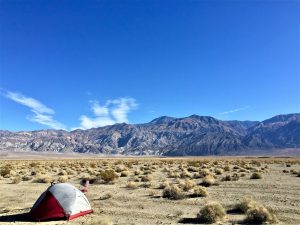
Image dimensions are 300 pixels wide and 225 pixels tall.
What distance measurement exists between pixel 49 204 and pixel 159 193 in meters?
8.36

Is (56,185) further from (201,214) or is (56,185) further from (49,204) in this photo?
(201,214)

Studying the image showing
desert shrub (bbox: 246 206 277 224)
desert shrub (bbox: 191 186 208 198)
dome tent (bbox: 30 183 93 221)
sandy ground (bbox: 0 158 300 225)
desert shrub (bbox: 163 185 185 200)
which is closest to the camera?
desert shrub (bbox: 246 206 277 224)

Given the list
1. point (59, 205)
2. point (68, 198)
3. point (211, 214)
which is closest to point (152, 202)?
point (68, 198)

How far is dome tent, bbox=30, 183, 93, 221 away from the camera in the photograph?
51.0 ft

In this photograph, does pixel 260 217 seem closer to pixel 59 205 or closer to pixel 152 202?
pixel 152 202

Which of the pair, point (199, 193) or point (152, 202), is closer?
point (152, 202)

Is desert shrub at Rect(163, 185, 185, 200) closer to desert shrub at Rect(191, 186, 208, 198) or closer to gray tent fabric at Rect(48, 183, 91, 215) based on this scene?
desert shrub at Rect(191, 186, 208, 198)

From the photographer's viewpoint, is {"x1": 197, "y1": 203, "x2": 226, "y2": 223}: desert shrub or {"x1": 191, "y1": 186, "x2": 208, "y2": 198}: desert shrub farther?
{"x1": 191, "y1": 186, "x2": 208, "y2": 198}: desert shrub

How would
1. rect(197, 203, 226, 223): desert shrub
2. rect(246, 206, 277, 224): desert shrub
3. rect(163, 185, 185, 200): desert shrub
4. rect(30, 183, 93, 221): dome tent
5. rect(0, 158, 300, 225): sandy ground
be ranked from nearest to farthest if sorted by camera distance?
rect(246, 206, 277, 224): desert shrub < rect(197, 203, 226, 223): desert shrub < rect(30, 183, 93, 221): dome tent < rect(0, 158, 300, 225): sandy ground < rect(163, 185, 185, 200): desert shrub

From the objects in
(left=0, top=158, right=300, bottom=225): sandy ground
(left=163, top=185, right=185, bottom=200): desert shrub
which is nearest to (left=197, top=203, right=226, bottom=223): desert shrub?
(left=0, top=158, right=300, bottom=225): sandy ground

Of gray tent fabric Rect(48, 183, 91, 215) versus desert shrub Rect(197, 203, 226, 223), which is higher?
gray tent fabric Rect(48, 183, 91, 215)

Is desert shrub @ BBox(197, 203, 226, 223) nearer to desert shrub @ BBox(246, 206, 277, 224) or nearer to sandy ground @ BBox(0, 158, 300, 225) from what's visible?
sandy ground @ BBox(0, 158, 300, 225)

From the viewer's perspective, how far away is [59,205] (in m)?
15.7

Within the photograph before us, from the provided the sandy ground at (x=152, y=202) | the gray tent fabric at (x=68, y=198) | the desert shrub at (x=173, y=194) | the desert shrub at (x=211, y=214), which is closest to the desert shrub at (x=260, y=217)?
the sandy ground at (x=152, y=202)
